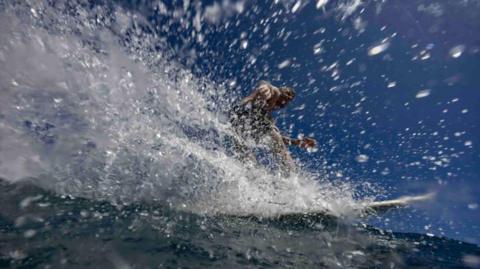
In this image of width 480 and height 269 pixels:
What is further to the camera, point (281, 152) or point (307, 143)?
point (307, 143)

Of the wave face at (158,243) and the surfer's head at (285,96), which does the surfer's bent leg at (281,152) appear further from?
the wave face at (158,243)

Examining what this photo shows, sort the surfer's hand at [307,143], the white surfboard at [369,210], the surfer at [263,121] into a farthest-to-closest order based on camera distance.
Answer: the surfer's hand at [307,143] → the surfer at [263,121] → the white surfboard at [369,210]

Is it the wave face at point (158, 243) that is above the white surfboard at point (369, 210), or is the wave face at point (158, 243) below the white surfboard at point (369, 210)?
→ below

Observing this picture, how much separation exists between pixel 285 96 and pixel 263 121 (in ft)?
2.90

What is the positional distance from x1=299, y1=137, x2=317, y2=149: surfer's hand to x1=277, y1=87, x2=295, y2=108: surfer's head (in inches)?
42.3

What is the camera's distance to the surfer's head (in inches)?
272

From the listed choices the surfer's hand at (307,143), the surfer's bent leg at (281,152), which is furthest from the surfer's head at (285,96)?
the surfer's hand at (307,143)

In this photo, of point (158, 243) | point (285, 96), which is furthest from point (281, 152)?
point (158, 243)

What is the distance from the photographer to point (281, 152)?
670 cm

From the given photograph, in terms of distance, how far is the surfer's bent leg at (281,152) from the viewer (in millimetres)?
6523

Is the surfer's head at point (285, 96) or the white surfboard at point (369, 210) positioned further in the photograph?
the surfer's head at point (285, 96)

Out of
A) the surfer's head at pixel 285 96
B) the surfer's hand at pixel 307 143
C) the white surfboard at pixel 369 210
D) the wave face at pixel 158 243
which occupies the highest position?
the surfer's head at pixel 285 96

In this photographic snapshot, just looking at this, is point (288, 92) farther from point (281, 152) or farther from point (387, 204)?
point (387, 204)

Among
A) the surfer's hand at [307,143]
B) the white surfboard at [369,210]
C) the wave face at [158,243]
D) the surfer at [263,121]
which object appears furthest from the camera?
the surfer's hand at [307,143]
